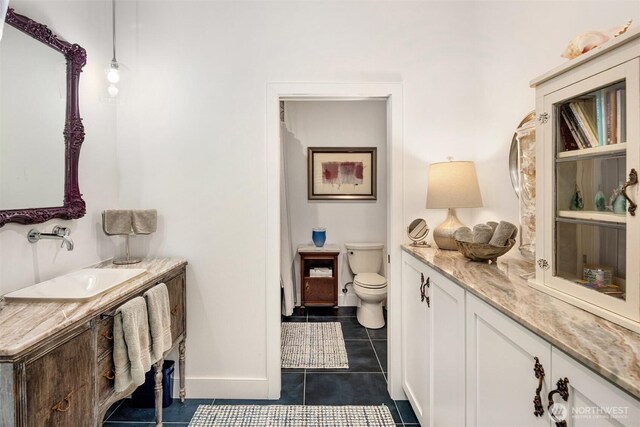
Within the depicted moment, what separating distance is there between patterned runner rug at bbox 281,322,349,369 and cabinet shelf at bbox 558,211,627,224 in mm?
1971

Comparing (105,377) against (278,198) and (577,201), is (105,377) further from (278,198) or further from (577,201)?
(577,201)

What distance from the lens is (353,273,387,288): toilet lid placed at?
3187mm

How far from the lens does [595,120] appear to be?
96cm

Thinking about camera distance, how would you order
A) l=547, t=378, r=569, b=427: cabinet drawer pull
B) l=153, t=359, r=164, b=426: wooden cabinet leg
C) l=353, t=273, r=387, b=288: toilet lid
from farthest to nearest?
l=353, t=273, r=387, b=288: toilet lid → l=153, t=359, r=164, b=426: wooden cabinet leg → l=547, t=378, r=569, b=427: cabinet drawer pull

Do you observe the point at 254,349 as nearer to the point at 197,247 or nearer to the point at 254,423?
the point at 254,423

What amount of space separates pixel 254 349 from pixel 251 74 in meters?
1.81

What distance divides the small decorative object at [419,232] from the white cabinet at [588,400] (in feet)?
4.37

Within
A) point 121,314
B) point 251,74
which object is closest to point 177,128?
point 251,74

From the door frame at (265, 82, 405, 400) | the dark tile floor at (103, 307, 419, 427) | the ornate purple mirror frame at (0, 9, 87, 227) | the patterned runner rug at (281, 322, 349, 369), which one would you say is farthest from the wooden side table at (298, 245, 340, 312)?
the ornate purple mirror frame at (0, 9, 87, 227)

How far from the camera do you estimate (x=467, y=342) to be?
1258 millimetres

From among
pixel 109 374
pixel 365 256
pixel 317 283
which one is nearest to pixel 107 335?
pixel 109 374

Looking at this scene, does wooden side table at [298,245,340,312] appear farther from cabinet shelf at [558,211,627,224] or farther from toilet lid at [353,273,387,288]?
cabinet shelf at [558,211,627,224]

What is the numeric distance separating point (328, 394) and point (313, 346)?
687 mm

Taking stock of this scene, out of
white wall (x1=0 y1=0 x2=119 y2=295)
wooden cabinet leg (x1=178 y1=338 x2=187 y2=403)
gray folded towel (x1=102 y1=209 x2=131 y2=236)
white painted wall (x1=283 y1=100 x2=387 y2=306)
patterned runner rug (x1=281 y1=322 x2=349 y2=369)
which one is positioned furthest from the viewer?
white painted wall (x1=283 y1=100 x2=387 y2=306)
